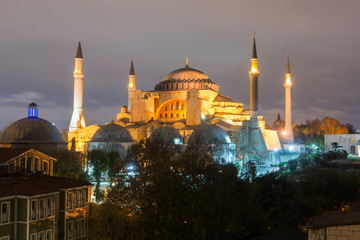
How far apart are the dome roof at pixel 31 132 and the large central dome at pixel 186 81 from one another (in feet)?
79.0

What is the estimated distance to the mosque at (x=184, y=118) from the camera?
147 feet

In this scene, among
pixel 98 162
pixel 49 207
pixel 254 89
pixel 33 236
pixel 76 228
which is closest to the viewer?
pixel 33 236

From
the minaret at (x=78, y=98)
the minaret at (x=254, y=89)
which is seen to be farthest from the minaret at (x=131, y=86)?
the minaret at (x=254, y=89)

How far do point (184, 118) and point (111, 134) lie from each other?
11.3 meters

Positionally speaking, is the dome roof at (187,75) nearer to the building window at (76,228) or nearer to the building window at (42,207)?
the building window at (76,228)

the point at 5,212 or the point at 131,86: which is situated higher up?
the point at 131,86

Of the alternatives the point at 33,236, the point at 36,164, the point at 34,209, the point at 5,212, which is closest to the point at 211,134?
the point at 36,164

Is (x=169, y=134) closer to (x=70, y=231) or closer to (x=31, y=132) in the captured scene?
(x=31, y=132)

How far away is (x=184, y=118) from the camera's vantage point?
53.9 meters

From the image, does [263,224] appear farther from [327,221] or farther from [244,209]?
[327,221]

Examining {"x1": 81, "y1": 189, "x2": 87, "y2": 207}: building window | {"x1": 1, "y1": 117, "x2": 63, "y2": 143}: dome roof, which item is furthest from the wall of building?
{"x1": 1, "y1": 117, "x2": 63, "y2": 143}: dome roof

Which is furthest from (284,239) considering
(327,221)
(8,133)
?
(8,133)

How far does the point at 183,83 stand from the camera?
5650 centimetres

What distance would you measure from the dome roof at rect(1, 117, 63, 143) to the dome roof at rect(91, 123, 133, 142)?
10561 mm
